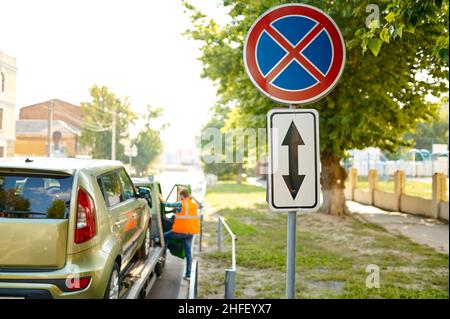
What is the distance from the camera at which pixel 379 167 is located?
22484 mm

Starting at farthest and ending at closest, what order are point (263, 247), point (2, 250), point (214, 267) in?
1. point (263, 247)
2. point (214, 267)
3. point (2, 250)

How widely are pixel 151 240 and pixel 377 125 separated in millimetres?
7445

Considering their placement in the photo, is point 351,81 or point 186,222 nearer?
point 186,222

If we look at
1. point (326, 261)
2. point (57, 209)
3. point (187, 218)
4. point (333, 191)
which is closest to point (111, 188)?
point (57, 209)

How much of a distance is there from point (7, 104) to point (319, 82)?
3018 mm

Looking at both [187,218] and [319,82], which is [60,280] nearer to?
[319,82]

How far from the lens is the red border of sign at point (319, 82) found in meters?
2.94

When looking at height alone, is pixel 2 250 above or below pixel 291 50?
below

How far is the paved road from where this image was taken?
21.0 feet

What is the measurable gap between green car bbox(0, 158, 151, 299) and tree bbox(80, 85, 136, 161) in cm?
301

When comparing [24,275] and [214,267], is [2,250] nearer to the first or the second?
[24,275]

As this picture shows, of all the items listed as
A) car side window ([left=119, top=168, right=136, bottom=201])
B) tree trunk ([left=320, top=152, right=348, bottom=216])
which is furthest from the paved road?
tree trunk ([left=320, top=152, right=348, bottom=216])

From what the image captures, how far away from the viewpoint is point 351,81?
398 inches

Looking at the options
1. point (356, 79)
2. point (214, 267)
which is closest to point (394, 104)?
point (356, 79)
